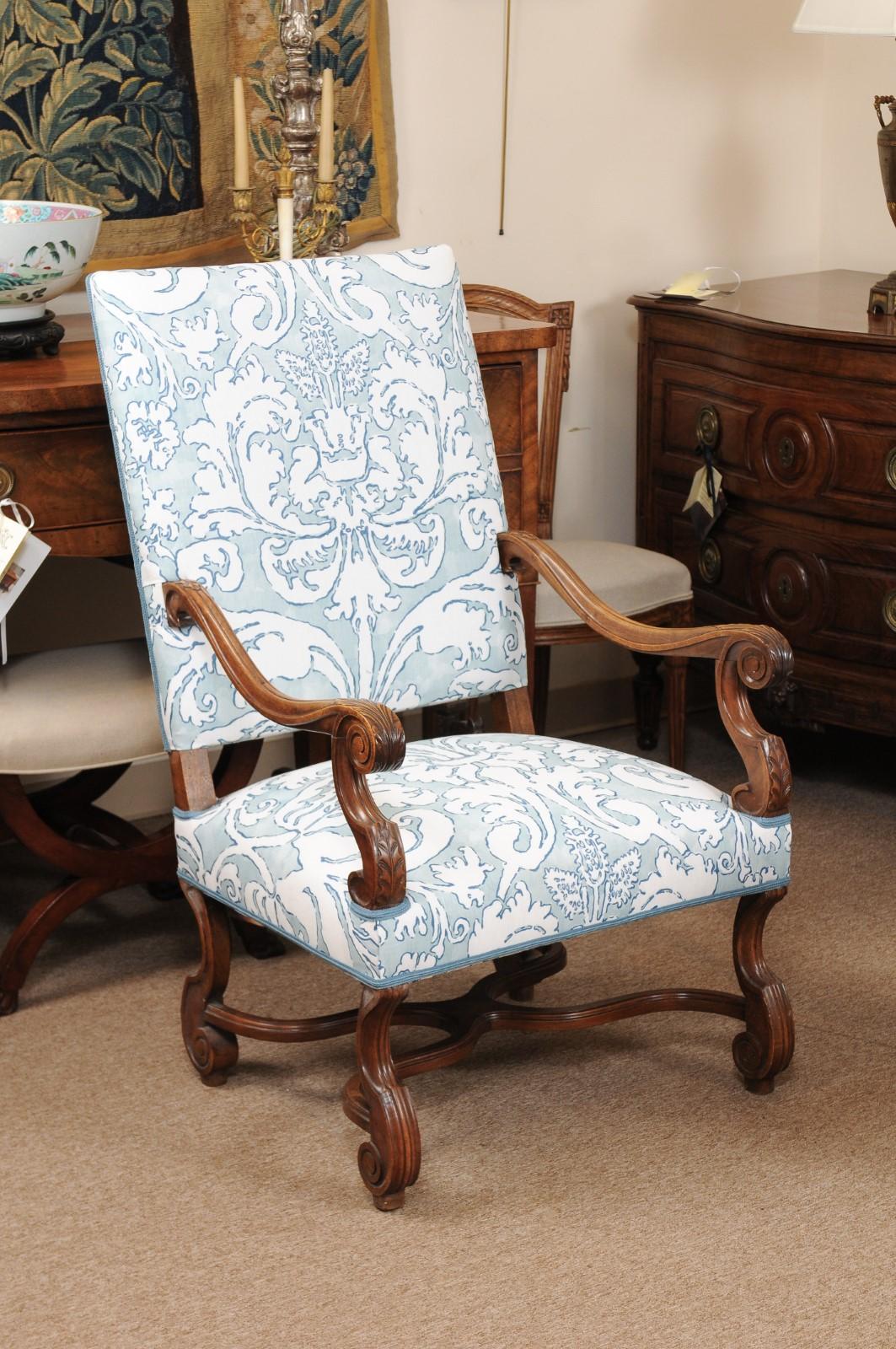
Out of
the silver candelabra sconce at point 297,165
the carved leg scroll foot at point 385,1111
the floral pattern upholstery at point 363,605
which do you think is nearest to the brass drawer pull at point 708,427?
the silver candelabra sconce at point 297,165

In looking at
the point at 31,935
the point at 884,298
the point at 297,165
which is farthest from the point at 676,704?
the point at 31,935

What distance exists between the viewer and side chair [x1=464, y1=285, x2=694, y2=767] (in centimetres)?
305

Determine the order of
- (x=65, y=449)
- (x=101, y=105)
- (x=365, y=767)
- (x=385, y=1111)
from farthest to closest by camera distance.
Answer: (x=101, y=105) < (x=65, y=449) < (x=385, y=1111) < (x=365, y=767)

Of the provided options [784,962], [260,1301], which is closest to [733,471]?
[784,962]

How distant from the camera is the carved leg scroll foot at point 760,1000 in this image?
6.88 feet

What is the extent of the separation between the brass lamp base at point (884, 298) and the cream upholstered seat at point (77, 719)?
1.53 metres

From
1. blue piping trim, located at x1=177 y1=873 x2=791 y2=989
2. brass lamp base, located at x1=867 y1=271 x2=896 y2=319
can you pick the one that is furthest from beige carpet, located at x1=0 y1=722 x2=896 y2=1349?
brass lamp base, located at x1=867 y1=271 x2=896 y2=319

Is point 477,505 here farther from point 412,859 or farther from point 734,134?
point 734,134

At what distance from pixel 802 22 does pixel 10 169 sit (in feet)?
4.94

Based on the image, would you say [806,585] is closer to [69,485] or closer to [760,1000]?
[760,1000]

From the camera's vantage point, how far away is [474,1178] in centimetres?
198

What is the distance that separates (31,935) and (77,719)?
0.37 meters

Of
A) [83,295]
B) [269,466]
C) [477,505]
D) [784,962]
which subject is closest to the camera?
[269,466]

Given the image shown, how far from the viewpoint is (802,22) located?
307cm
